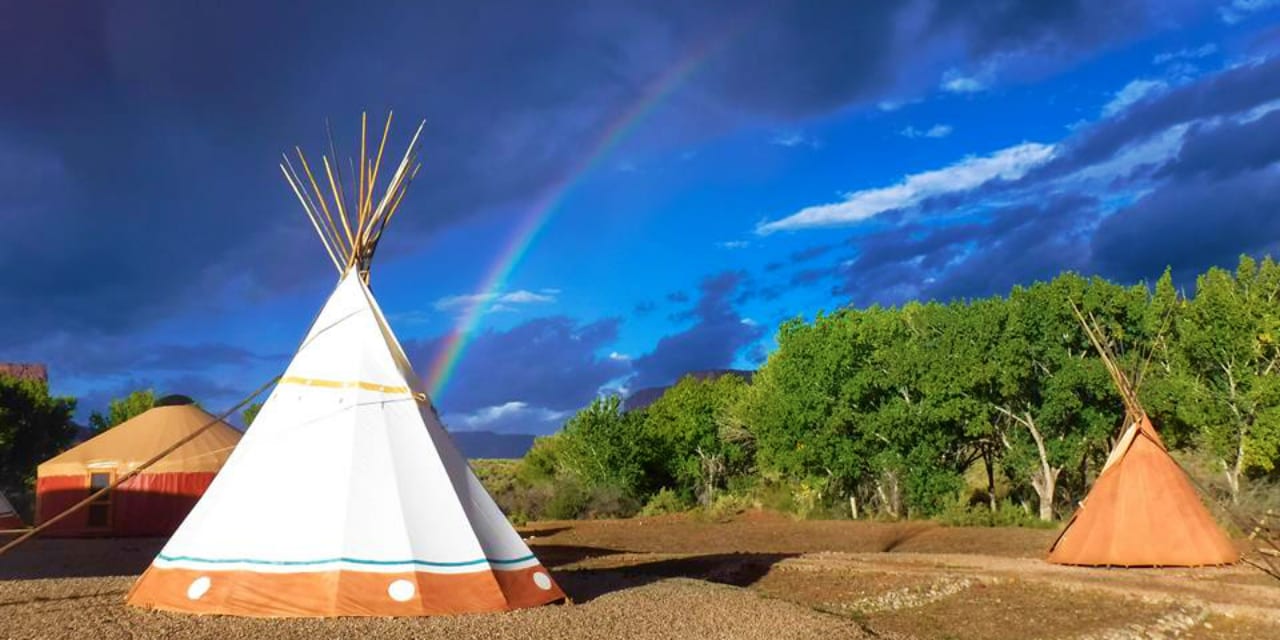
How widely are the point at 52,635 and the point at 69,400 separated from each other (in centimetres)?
A: 4074

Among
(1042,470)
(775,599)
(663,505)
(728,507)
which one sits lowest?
(775,599)

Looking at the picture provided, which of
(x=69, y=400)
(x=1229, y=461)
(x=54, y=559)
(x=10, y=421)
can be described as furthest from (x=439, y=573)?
(x=69, y=400)

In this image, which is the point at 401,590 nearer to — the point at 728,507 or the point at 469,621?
the point at 469,621

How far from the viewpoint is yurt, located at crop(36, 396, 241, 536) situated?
74.0 ft

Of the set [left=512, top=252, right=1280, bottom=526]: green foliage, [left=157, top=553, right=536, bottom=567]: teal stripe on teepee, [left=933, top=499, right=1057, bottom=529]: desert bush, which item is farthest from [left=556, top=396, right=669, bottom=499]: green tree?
[left=157, top=553, right=536, bottom=567]: teal stripe on teepee

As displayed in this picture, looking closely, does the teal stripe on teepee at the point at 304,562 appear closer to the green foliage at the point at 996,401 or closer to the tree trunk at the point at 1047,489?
the green foliage at the point at 996,401

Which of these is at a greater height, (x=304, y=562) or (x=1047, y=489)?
(x=304, y=562)

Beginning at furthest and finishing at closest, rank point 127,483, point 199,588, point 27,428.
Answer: point 27,428 → point 127,483 → point 199,588

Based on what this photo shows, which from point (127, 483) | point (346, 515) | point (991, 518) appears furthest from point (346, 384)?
point (991, 518)

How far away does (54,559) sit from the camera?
1675 centimetres

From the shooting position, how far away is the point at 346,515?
9.06 metres

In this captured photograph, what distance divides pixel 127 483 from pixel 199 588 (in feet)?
52.4

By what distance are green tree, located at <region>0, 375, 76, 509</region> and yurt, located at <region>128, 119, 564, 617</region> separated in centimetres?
3475

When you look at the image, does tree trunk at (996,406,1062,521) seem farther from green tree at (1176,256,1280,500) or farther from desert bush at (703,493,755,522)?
desert bush at (703,493,755,522)
